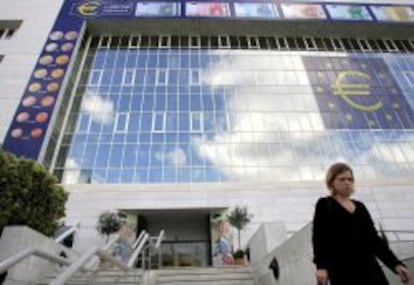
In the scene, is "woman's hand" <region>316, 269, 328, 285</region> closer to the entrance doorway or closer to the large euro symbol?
the entrance doorway

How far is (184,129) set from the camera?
2430 cm

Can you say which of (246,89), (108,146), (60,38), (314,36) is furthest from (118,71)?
(314,36)

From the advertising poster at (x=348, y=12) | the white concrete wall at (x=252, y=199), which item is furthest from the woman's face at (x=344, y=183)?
the advertising poster at (x=348, y=12)

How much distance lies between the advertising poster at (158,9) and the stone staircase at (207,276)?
83.0 feet

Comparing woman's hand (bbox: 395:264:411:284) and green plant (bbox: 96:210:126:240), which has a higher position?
green plant (bbox: 96:210:126:240)

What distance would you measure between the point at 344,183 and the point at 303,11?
105 ft

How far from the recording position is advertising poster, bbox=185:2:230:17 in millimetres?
30609

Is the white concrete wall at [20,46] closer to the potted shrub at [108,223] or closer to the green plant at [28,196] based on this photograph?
the potted shrub at [108,223]

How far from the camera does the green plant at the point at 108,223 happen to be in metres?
17.9

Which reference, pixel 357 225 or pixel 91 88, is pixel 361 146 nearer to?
pixel 91 88

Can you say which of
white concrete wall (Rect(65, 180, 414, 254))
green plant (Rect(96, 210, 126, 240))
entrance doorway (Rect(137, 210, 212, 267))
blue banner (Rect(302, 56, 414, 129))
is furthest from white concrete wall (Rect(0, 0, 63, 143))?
blue banner (Rect(302, 56, 414, 129))

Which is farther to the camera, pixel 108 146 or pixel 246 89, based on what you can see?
pixel 246 89

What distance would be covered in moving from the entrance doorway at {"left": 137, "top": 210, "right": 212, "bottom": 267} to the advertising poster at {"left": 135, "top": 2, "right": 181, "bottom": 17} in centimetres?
1705

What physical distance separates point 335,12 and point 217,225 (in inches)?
867
